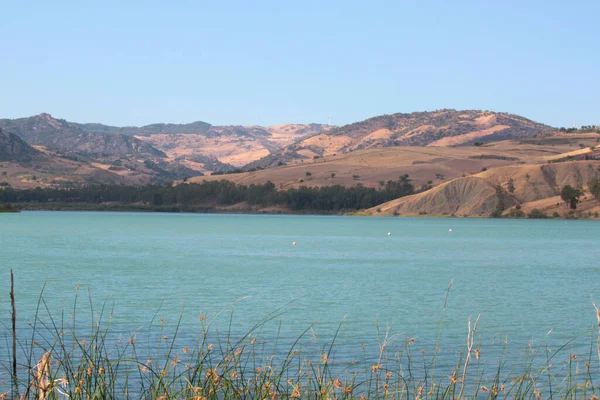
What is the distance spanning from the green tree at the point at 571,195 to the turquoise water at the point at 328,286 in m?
67.5

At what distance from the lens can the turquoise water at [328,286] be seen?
2455 cm

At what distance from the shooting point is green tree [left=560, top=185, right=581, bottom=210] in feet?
449

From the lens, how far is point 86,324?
23406 mm

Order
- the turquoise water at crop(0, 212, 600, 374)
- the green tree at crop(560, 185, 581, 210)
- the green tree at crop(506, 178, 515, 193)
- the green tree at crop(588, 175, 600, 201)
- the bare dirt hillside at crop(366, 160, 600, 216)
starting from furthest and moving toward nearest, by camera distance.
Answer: the green tree at crop(506, 178, 515, 193) < the bare dirt hillside at crop(366, 160, 600, 216) < the green tree at crop(560, 185, 581, 210) < the green tree at crop(588, 175, 600, 201) < the turquoise water at crop(0, 212, 600, 374)

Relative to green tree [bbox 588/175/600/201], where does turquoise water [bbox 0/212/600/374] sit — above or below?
below

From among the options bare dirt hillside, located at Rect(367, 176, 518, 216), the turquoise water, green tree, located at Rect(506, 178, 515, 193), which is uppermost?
green tree, located at Rect(506, 178, 515, 193)

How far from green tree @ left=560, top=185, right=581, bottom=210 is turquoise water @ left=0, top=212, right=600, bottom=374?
67467 millimetres

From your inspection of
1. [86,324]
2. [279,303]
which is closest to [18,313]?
[86,324]

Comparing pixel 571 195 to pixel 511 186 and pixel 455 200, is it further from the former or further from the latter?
pixel 455 200

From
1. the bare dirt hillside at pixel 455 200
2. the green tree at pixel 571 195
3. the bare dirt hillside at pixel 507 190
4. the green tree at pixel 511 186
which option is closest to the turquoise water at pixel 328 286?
the green tree at pixel 571 195

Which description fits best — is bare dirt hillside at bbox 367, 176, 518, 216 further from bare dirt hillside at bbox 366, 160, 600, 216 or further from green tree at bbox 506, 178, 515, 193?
green tree at bbox 506, 178, 515, 193

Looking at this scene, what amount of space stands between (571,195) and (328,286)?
107 meters

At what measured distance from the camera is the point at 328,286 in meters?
38.2

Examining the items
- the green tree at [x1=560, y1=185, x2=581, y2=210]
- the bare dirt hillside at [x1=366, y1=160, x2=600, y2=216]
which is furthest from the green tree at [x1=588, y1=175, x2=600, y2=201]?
the bare dirt hillside at [x1=366, y1=160, x2=600, y2=216]
